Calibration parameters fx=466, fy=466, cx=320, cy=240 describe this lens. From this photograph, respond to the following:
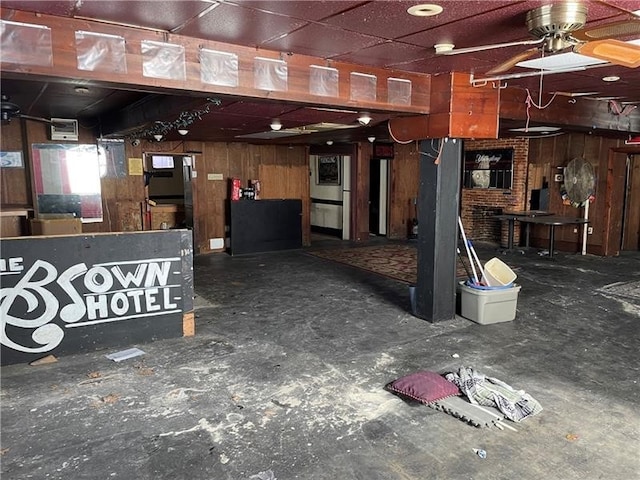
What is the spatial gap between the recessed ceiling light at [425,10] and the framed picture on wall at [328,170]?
8.52 metres

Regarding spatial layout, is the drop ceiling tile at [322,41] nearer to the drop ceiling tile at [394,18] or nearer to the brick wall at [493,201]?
the drop ceiling tile at [394,18]

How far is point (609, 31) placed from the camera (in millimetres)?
2355

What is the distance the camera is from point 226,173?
929cm

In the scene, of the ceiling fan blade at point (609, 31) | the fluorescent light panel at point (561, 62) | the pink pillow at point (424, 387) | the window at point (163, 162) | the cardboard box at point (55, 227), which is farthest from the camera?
the window at point (163, 162)

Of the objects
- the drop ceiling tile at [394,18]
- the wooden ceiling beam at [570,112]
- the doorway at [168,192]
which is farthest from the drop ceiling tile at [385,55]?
the doorway at [168,192]

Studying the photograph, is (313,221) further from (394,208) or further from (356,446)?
(356,446)

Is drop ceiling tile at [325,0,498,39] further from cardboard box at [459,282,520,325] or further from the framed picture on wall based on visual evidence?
the framed picture on wall

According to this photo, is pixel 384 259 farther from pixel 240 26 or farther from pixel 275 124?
pixel 240 26

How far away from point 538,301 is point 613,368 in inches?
78.1

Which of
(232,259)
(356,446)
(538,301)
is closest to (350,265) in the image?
(232,259)

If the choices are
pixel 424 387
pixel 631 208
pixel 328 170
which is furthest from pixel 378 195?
pixel 424 387

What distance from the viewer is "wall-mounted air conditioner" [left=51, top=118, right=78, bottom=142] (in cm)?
690

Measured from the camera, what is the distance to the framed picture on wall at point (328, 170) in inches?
444

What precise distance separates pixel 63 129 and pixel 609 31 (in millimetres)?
7063
